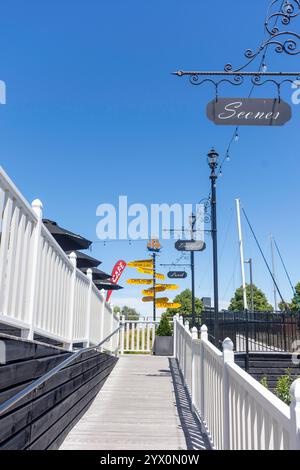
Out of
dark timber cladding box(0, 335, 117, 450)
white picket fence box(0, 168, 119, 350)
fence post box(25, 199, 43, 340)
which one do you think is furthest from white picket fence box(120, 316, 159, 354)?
fence post box(25, 199, 43, 340)

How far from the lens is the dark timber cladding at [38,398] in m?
2.81

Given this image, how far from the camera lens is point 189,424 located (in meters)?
5.60

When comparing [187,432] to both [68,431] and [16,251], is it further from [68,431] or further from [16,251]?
[16,251]

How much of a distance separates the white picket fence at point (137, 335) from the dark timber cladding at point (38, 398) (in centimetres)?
1103

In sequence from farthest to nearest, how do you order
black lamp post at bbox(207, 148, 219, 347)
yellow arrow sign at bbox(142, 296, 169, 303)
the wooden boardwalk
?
yellow arrow sign at bbox(142, 296, 169, 303) → black lamp post at bbox(207, 148, 219, 347) → the wooden boardwalk

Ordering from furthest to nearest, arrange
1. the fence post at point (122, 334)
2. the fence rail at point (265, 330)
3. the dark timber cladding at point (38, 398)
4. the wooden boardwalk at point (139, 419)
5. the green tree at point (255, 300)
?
the green tree at point (255, 300)
the fence post at point (122, 334)
the fence rail at point (265, 330)
the wooden boardwalk at point (139, 419)
the dark timber cladding at point (38, 398)

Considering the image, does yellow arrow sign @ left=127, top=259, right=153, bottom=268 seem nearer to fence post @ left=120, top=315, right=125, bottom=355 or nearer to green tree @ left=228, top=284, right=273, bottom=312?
fence post @ left=120, top=315, right=125, bottom=355

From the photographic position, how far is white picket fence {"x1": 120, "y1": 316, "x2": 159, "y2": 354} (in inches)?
669

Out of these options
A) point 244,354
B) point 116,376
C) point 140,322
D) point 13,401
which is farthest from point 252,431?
point 140,322

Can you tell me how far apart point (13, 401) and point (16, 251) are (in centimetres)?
107

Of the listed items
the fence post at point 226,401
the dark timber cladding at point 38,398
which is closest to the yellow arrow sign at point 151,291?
the dark timber cladding at point 38,398

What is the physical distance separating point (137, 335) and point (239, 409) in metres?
14.4

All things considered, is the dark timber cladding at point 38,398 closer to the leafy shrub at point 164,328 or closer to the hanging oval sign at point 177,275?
the leafy shrub at point 164,328

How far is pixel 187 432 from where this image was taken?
16.9 ft
